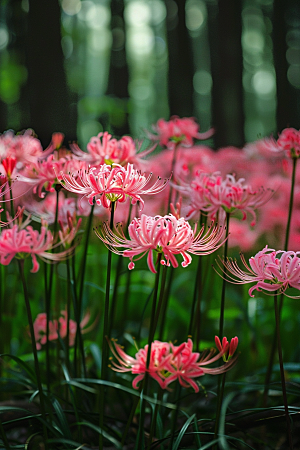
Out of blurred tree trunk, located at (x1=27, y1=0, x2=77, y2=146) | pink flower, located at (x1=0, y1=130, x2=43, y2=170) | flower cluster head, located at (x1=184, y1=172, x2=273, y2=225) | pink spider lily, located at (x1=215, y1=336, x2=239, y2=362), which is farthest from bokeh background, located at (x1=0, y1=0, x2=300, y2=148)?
pink spider lily, located at (x1=215, y1=336, x2=239, y2=362)

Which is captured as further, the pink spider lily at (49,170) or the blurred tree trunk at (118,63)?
the blurred tree trunk at (118,63)

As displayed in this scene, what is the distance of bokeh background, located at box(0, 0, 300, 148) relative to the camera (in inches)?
120

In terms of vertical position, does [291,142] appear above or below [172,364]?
above

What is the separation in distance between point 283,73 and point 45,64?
78.2 inches

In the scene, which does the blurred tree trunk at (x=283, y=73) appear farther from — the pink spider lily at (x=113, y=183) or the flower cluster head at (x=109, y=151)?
the pink spider lily at (x=113, y=183)

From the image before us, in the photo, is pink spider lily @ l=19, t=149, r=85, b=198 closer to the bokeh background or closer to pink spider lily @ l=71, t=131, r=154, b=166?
pink spider lily @ l=71, t=131, r=154, b=166

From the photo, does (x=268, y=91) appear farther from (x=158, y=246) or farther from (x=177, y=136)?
(x=158, y=246)

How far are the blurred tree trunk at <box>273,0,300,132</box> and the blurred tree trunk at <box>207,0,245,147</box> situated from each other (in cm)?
38

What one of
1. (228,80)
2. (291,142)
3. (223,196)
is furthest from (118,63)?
(223,196)

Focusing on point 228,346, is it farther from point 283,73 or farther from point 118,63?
point 118,63

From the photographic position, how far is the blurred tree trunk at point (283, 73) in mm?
2896

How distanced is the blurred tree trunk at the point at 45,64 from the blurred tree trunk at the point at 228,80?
143 cm

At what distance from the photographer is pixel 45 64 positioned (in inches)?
120

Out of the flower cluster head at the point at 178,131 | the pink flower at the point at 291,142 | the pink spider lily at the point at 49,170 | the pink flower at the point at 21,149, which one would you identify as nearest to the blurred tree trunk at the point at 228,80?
the flower cluster head at the point at 178,131
